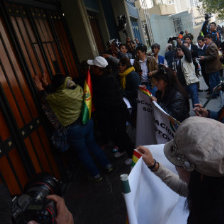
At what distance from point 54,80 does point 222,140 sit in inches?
106

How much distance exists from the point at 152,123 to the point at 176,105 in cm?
47

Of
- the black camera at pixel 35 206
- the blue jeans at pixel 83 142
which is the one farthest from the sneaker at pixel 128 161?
the black camera at pixel 35 206

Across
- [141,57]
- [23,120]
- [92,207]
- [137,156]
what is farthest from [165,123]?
[141,57]

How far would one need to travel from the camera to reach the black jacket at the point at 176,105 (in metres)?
2.97

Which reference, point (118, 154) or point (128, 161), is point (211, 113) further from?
point (118, 154)

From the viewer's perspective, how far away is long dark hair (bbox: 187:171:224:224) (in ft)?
3.73

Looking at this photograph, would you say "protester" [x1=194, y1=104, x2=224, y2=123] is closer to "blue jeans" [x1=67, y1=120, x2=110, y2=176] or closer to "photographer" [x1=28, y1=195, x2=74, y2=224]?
"blue jeans" [x1=67, y1=120, x2=110, y2=176]

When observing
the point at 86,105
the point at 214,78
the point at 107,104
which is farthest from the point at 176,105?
the point at 214,78

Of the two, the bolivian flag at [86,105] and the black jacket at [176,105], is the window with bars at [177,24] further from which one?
the black jacket at [176,105]

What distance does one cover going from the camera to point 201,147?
1.12m

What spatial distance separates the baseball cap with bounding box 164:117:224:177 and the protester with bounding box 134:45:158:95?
4.39 m

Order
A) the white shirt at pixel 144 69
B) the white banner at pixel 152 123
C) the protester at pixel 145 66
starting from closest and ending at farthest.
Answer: the white banner at pixel 152 123, the protester at pixel 145 66, the white shirt at pixel 144 69

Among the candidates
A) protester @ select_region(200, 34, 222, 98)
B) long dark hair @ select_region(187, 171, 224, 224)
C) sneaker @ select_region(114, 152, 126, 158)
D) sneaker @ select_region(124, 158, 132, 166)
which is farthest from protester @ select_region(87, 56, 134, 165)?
protester @ select_region(200, 34, 222, 98)

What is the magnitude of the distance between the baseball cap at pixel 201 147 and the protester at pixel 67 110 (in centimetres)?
227
